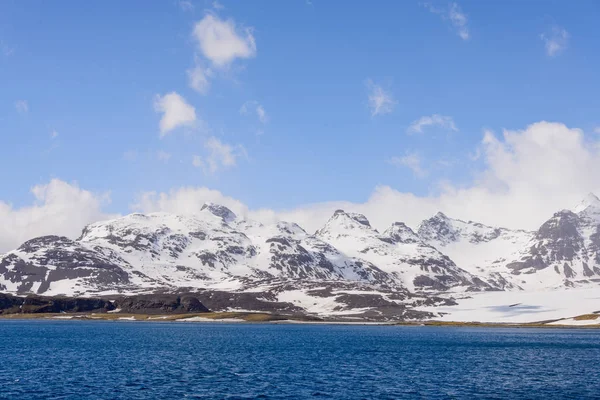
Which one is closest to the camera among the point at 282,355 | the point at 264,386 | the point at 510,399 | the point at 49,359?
the point at 510,399

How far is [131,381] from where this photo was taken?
79938 millimetres

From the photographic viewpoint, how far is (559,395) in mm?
71750

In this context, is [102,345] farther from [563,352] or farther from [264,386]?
[563,352]

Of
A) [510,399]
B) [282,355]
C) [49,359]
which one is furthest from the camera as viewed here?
[282,355]

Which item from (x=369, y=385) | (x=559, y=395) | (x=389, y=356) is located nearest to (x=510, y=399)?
(x=559, y=395)

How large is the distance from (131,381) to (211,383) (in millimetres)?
9578

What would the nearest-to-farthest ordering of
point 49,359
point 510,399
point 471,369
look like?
1. point 510,399
2. point 471,369
3. point 49,359

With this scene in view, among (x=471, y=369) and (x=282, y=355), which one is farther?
(x=282, y=355)

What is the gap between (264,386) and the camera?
76812mm

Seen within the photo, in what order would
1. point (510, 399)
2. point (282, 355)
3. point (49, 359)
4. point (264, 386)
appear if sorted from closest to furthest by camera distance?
1. point (510, 399)
2. point (264, 386)
3. point (49, 359)
4. point (282, 355)

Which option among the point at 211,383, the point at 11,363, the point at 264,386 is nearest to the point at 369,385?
the point at 264,386

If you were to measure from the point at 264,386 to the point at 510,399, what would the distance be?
26.4 metres

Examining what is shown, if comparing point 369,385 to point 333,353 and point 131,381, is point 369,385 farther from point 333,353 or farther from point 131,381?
point 333,353

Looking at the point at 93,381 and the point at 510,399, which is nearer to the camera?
the point at 510,399
